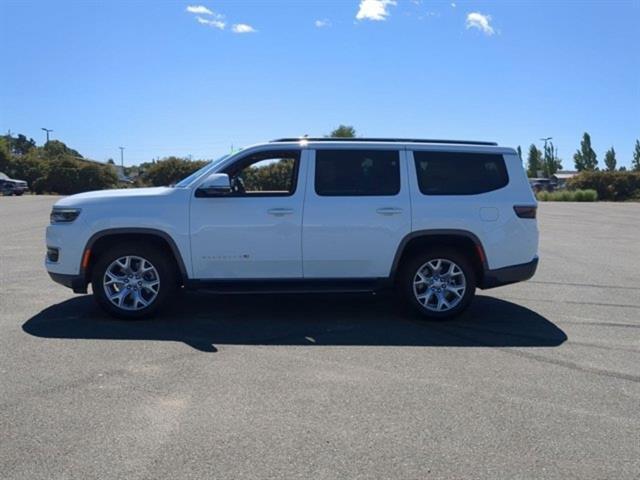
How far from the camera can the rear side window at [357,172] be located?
6.79 m

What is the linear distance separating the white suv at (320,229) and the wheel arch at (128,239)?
1 centimetres

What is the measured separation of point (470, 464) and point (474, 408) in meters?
0.87

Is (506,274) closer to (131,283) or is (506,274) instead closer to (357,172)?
(357,172)

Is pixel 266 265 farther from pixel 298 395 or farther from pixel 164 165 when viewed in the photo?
pixel 164 165

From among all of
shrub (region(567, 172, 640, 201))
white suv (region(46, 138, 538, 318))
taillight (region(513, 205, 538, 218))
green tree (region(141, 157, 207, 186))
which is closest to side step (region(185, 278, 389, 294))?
white suv (region(46, 138, 538, 318))

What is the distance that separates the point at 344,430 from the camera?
A: 399 cm

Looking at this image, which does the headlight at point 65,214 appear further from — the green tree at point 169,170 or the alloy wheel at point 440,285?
the green tree at point 169,170

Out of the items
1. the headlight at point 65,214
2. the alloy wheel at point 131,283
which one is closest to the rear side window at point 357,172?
the alloy wheel at point 131,283

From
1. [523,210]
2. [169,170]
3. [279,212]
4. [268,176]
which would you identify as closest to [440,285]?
[523,210]

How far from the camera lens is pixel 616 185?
182 feet

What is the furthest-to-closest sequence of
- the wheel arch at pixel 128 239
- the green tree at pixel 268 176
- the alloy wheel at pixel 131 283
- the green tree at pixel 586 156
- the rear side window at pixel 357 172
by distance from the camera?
1. the green tree at pixel 586 156
2. the green tree at pixel 268 176
3. the rear side window at pixel 357 172
4. the alloy wheel at pixel 131 283
5. the wheel arch at pixel 128 239

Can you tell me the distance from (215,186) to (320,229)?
1252 millimetres

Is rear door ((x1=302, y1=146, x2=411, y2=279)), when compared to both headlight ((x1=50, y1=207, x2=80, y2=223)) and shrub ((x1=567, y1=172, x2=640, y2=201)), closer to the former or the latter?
headlight ((x1=50, y1=207, x2=80, y2=223))

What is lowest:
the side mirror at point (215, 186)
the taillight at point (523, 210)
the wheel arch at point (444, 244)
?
the wheel arch at point (444, 244)
